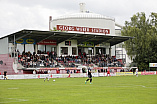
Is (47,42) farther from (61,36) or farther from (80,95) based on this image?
(80,95)

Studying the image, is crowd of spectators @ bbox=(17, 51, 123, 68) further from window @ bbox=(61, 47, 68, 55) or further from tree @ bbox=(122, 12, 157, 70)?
tree @ bbox=(122, 12, 157, 70)

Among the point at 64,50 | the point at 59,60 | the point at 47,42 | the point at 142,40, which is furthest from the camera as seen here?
the point at 142,40

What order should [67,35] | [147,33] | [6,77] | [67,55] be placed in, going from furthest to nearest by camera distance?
[147,33], [67,55], [67,35], [6,77]

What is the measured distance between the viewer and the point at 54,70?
62.7 metres

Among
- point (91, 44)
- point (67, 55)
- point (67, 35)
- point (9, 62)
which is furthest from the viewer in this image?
point (91, 44)

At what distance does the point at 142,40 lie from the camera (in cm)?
8719

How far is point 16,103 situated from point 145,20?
79683mm

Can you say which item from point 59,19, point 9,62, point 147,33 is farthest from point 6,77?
point 147,33

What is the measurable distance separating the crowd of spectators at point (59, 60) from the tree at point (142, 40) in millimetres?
11912

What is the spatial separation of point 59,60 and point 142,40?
1200 inches

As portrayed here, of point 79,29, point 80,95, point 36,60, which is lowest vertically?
point 80,95

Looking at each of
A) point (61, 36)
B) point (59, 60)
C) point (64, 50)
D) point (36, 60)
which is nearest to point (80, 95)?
point (36, 60)

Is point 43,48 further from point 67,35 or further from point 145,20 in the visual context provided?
point 145,20

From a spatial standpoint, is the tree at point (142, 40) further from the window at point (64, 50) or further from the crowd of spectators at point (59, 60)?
the window at point (64, 50)
